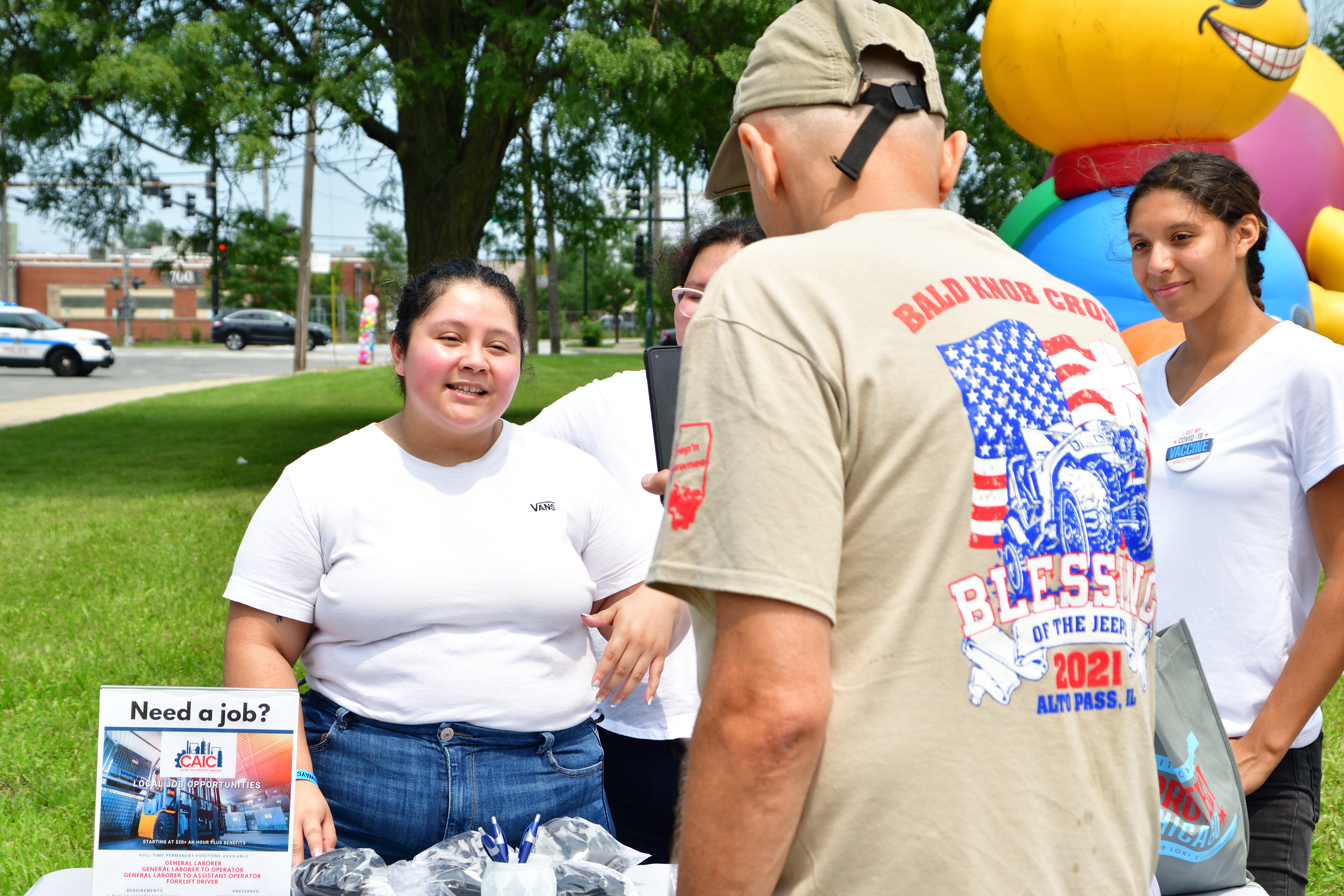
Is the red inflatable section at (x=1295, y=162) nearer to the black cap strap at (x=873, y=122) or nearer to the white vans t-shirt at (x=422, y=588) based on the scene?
the white vans t-shirt at (x=422, y=588)

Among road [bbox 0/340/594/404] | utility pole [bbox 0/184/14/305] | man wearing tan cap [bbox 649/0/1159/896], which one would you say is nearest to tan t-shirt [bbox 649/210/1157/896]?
man wearing tan cap [bbox 649/0/1159/896]

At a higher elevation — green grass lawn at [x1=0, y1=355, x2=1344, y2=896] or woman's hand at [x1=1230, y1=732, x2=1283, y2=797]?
woman's hand at [x1=1230, y1=732, x2=1283, y2=797]

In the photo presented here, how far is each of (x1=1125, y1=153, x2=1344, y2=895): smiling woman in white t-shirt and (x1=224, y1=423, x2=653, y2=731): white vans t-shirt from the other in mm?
1231

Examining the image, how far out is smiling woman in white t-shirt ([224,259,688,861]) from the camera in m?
2.28

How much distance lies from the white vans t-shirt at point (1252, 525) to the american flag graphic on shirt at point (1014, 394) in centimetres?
93

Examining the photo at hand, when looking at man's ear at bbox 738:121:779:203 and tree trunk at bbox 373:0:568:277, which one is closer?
man's ear at bbox 738:121:779:203

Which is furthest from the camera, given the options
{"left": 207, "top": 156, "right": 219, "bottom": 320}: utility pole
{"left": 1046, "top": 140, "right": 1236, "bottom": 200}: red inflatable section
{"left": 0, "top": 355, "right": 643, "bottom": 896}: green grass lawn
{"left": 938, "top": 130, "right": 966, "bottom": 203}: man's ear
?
{"left": 207, "top": 156, "right": 219, "bottom": 320}: utility pole

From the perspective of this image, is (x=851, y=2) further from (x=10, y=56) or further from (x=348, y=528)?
(x=10, y=56)

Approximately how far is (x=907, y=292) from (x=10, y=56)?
478 inches

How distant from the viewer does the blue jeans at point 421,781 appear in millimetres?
2270

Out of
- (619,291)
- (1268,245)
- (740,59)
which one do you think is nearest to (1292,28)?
(1268,245)

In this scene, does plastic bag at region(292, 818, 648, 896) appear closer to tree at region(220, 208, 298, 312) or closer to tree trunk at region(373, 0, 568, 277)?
tree trunk at region(373, 0, 568, 277)

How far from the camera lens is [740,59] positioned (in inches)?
392

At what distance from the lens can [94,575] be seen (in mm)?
7406
